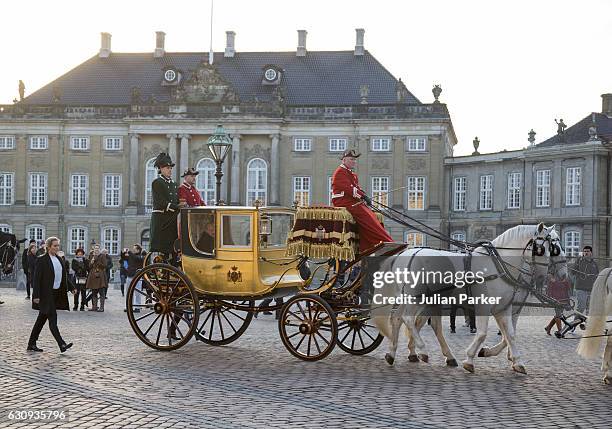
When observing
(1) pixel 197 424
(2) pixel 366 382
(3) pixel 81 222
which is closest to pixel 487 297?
(2) pixel 366 382

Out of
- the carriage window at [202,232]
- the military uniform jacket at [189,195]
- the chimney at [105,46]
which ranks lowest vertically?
the carriage window at [202,232]

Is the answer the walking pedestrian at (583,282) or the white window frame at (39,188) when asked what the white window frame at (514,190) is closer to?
the white window frame at (39,188)

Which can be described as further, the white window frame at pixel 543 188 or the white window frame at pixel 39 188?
the white window frame at pixel 39 188

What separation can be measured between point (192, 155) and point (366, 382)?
43861 millimetres

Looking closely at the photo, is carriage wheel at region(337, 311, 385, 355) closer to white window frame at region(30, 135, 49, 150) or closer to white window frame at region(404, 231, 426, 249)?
white window frame at region(404, 231, 426, 249)

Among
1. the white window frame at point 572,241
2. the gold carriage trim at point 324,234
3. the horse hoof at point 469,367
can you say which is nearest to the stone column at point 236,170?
the white window frame at point 572,241

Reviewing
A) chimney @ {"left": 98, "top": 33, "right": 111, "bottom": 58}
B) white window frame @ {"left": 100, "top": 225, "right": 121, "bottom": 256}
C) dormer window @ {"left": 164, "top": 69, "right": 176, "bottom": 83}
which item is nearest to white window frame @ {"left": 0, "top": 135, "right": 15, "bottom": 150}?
white window frame @ {"left": 100, "top": 225, "right": 121, "bottom": 256}

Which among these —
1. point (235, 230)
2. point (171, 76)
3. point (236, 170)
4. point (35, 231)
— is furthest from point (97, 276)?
point (171, 76)

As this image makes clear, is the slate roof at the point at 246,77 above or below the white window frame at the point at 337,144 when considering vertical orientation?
above

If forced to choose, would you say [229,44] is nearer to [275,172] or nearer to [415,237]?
[275,172]

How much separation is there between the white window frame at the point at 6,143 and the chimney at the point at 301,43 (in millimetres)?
17837

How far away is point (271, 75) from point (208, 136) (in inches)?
224

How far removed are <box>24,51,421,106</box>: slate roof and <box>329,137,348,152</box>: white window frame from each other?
2326 millimetres

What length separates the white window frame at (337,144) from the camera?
170 ft
